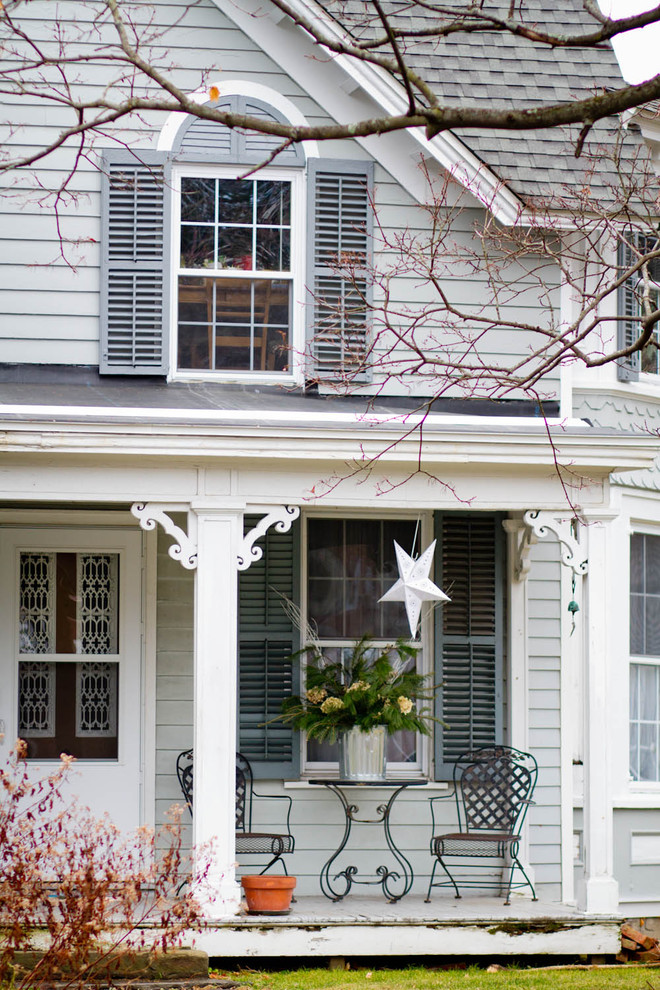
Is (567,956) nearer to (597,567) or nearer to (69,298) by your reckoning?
(597,567)

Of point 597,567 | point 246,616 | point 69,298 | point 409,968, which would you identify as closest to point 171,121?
point 69,298

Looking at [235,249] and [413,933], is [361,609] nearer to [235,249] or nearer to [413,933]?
[413,933]

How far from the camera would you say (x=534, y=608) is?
31.7ft

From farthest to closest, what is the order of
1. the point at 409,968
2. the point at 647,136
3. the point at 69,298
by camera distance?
the point at 647,136
the point at 69,298
the point at 409,968

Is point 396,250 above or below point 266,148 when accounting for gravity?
below

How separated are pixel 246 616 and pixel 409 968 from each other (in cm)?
262

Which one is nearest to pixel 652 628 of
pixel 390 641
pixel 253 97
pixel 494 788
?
pixel 494 788

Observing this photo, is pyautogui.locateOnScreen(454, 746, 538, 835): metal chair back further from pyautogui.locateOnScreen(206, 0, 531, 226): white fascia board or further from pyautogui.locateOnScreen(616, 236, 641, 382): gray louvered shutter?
pyautogui.locateOnScreen(206, 0, 531, 226): white fascia board

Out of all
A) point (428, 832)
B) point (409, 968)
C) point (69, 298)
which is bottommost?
point (409, 968)

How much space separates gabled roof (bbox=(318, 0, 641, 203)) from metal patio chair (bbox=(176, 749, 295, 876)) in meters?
4.42

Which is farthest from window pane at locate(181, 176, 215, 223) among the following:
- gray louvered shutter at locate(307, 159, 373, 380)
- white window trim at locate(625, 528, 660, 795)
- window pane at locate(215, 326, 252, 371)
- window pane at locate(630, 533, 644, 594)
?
window pane at locate(630, 533, 644, 594)

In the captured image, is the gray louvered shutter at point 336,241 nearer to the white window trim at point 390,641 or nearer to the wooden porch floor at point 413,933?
the white window trim at point 390,641

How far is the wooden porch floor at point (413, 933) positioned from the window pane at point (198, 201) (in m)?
4.78

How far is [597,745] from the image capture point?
27.3ft
